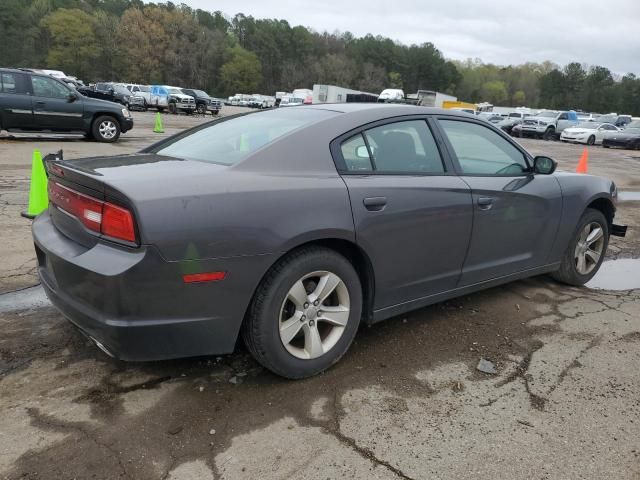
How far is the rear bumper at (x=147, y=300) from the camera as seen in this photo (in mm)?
2311

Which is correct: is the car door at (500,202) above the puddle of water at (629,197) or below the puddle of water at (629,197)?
above

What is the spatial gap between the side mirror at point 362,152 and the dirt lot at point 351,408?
1.22 m

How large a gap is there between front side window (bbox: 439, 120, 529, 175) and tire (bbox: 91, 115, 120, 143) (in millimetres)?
11933

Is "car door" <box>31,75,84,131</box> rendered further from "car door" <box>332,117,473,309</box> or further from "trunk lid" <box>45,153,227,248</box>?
"car door" <box>332,117,473,309</box>

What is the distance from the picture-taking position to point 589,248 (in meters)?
4.74

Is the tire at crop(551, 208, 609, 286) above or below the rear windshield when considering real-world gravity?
below

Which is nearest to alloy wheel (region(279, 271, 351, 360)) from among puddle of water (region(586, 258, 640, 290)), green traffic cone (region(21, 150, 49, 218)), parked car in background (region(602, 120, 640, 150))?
puddle of water (region(586, 258, 640, 290))

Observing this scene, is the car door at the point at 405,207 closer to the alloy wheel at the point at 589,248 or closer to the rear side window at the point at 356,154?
the rear side window at the point at 356,154

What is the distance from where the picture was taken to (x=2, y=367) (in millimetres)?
2883

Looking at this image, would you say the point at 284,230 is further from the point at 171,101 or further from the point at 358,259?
the point at 171,101

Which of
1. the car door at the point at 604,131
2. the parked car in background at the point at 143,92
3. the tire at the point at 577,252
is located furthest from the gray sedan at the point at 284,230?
the parked car in background at the point at 143,92

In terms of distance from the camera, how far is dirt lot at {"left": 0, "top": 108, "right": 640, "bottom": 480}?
2244 millimetres

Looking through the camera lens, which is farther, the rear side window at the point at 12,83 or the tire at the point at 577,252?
the rear side window at the point at 12,83

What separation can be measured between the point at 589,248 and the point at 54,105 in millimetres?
12317
